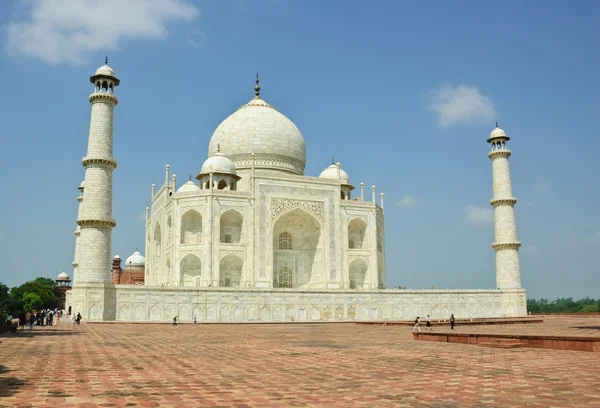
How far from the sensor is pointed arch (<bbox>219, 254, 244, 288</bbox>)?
29.5 metres

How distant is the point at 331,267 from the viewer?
101 feet

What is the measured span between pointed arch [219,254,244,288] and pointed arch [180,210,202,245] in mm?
1739

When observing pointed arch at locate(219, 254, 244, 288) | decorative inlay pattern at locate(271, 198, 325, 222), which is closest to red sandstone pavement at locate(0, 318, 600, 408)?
pointed arch at locate(219, 254, 244, 288)

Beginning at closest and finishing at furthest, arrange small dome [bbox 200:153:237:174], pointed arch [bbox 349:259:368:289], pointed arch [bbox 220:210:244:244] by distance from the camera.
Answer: pointed arch [bbox 220:210:244:244] < small dome [bbox 200:153:237:174] < pointed arch [bbox 349:259:368:289]

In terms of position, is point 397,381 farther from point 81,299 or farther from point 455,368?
point 81,299

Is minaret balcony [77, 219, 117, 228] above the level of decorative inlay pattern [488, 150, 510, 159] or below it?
below

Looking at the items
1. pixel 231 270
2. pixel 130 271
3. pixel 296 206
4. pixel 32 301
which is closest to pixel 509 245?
pixel 296 206

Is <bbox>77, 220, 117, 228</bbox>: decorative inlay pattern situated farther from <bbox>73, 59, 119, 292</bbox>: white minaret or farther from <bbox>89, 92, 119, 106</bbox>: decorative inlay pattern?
<bbox>89, 92, 119, 106</bbox>: decorative inlay pattern

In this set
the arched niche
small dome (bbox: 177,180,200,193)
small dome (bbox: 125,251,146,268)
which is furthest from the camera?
small dome (bbox: 125,251,146,268)

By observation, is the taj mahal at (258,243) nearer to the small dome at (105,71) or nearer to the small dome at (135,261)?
the small dome at (105,71)

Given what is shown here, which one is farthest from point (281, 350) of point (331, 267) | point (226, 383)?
point (331, 267)

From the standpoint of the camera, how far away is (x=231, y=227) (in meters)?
30.6

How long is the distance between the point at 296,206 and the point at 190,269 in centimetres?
655

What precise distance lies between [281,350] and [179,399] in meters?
5.05
